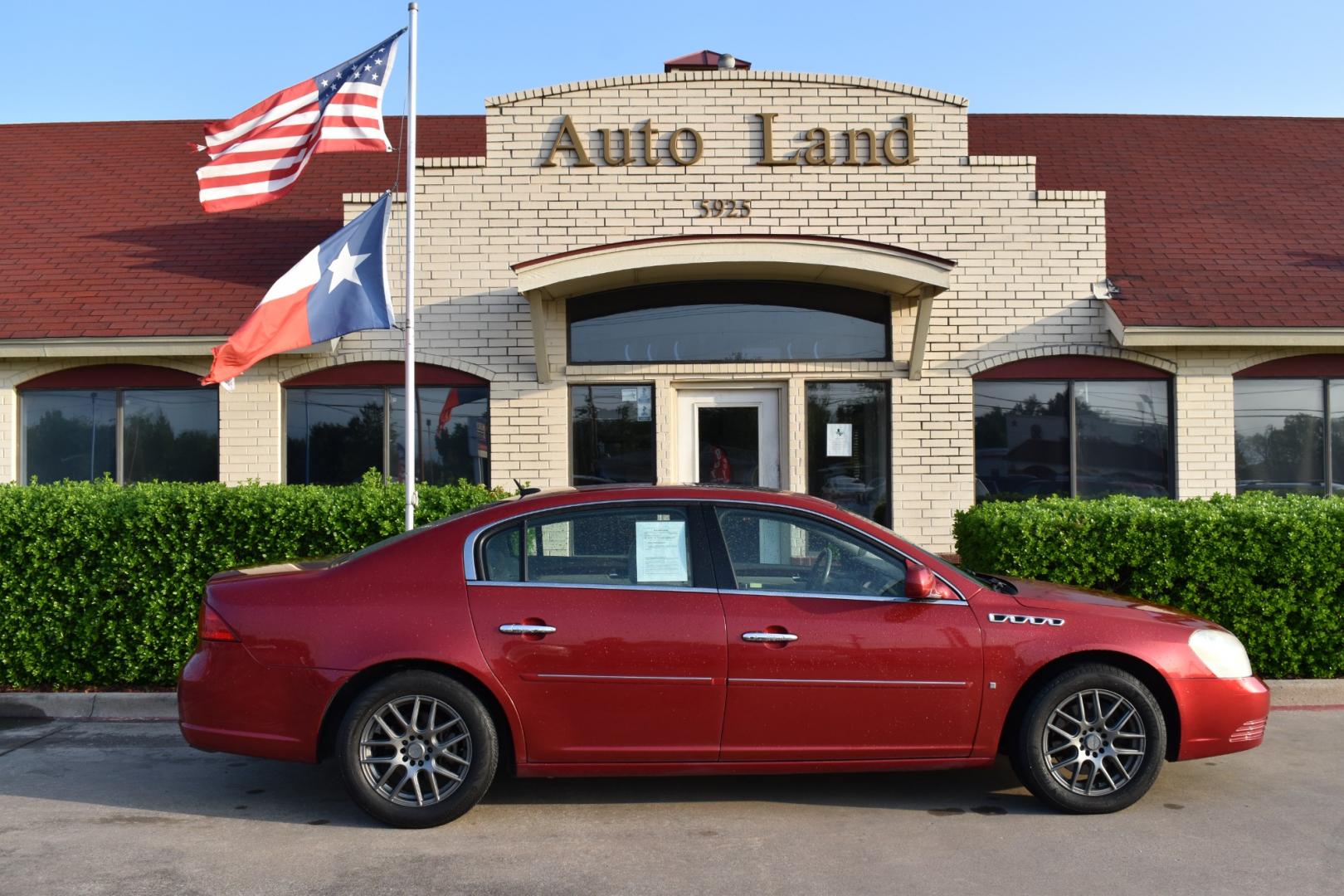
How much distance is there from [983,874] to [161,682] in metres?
5.80

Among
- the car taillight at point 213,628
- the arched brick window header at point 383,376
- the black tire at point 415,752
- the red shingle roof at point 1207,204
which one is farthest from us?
the arched brick window header at point 383,376

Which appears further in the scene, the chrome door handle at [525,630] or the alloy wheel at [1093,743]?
the alloy wheel at [1093,743]

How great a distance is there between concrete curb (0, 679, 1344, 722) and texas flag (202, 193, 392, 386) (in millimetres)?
2220

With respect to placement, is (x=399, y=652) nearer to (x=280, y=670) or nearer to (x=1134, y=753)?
(x=280, y=670)

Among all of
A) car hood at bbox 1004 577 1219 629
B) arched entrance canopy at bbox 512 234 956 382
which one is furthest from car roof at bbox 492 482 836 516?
arched entrance canopy at bbox 512 234 956 382

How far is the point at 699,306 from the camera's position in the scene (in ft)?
36.2

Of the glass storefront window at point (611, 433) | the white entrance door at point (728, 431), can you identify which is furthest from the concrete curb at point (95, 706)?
the white entrance door at point (728, 431)

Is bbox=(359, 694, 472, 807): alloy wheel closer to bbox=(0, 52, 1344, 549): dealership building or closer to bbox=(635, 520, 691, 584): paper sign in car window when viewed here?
bbox=(635, 520, 691, 584): paper sign in car window

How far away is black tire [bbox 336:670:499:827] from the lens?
536cm

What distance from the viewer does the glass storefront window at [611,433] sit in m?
10.9

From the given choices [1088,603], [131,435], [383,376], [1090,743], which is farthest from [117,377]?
[1090,743]

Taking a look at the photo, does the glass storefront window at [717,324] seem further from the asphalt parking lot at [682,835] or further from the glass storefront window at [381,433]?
the asphalt parking lot at [682,835]

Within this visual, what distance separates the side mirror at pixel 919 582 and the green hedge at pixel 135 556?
3929 millimetres

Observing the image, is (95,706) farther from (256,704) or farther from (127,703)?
(256,704)
